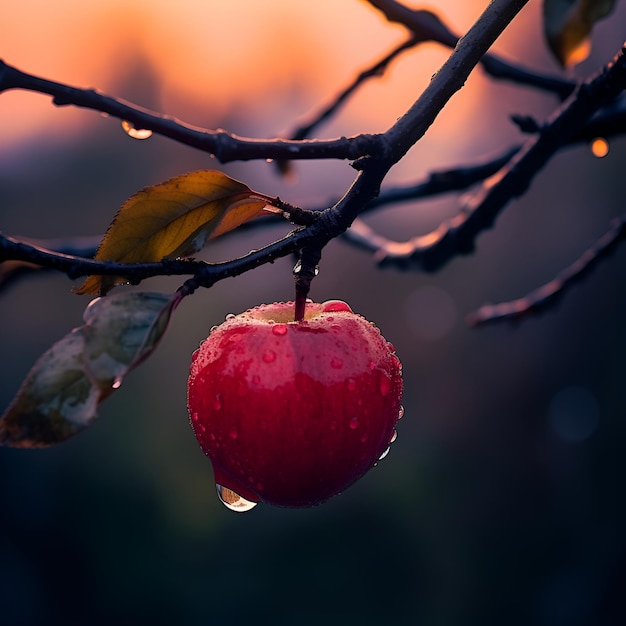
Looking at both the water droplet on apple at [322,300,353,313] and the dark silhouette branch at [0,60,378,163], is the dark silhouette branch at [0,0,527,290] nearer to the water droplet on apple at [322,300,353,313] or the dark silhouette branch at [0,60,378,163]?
the dark silhouette branch at [0,60,378,163]

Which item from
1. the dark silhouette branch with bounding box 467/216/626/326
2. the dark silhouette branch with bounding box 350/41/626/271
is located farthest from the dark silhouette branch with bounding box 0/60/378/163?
the dark silhouette branch with bounding box 467/216/626/326

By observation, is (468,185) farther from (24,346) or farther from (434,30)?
(24,346)

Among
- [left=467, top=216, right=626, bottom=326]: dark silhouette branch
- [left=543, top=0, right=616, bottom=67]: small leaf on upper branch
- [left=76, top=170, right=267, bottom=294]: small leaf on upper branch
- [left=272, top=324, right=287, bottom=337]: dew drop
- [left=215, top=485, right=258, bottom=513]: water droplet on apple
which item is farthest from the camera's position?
[left=467, top=216, right=626, bottom=326]: dark silhouette branch

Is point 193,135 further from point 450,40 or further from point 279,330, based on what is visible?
point 450,40

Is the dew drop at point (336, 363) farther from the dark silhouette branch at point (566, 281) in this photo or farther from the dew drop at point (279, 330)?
the dark silhouette branch at point (566, 281)

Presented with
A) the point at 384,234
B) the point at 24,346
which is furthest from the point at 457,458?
the point at 24,346

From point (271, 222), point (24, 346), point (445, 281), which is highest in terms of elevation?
point (445, 281)
